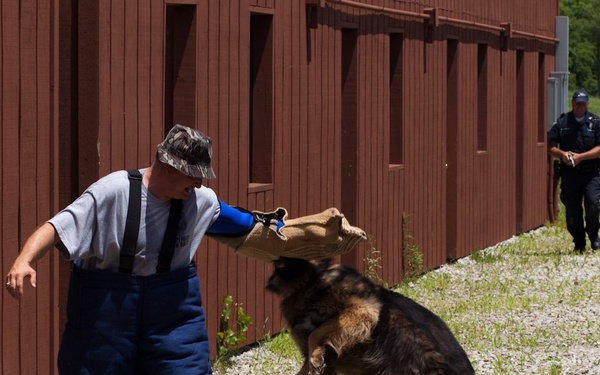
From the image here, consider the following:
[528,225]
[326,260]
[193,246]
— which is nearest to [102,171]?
[326,260]

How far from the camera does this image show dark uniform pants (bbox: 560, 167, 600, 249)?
16562 millimetres

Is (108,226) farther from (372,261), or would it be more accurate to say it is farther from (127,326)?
(372,261)

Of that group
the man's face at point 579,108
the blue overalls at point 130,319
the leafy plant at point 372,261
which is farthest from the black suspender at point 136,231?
the man's face at point 579,108

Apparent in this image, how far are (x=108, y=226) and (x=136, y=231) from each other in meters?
0.12

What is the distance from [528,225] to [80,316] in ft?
52.7

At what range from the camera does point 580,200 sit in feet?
55.6

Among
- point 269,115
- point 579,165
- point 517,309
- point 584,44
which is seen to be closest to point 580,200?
point 579,165

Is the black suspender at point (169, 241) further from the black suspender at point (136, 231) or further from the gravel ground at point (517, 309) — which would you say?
the gravel ground at point (517, 309)

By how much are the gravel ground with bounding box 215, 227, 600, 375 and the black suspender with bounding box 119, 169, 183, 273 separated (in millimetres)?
4192

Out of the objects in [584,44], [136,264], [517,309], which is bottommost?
[517,309]

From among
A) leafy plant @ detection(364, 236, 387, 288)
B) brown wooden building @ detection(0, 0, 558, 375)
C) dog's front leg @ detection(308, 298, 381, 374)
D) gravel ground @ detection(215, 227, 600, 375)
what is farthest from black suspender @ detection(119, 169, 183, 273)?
leafy plant @ detection(364, 236, 387, 288)

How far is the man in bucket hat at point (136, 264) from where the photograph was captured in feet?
16.5

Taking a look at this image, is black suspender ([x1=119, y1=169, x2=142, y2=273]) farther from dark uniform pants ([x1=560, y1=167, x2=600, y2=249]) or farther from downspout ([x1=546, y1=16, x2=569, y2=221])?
downspout ([x1=546, y1=16, x2=569, y2=221])

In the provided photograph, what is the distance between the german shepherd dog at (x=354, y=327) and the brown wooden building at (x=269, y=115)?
1.78 meters
